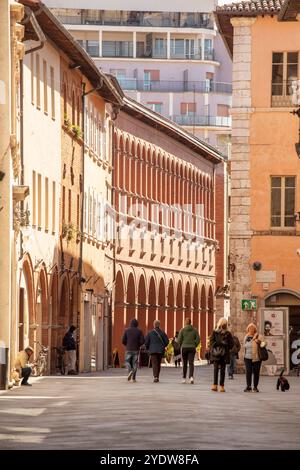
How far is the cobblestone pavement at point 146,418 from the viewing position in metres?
22.0

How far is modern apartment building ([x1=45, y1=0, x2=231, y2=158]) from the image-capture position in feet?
458

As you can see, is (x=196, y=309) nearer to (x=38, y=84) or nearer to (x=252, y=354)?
(x=38, y=84)

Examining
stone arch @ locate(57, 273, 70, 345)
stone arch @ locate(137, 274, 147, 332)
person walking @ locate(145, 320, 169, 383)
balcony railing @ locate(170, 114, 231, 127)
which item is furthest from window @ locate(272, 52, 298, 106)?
balcony railing @ locate(170, 114, 231, 127)

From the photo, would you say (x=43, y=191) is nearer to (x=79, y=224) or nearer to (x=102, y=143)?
(x=79, y=224)

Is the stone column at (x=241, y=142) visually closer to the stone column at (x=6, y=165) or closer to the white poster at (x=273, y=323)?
the white poster at (x=273, y=323)

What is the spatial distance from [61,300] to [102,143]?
13.4 metres

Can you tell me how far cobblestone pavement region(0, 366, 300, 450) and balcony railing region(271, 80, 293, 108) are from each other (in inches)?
703

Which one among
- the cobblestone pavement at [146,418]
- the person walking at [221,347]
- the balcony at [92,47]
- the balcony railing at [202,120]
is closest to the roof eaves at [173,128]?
the balcony railing at [202,120]

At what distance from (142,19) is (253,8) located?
3313 inches

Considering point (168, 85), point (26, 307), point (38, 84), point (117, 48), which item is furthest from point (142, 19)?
point (26, 307)

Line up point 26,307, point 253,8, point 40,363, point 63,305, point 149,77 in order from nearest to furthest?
point 26,307 → point 40,363 → point 253,8 → point 63,305 → point 149,77

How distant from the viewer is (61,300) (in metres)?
60.7

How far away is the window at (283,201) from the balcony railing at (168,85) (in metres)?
79.2

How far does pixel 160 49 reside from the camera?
143500 mm
